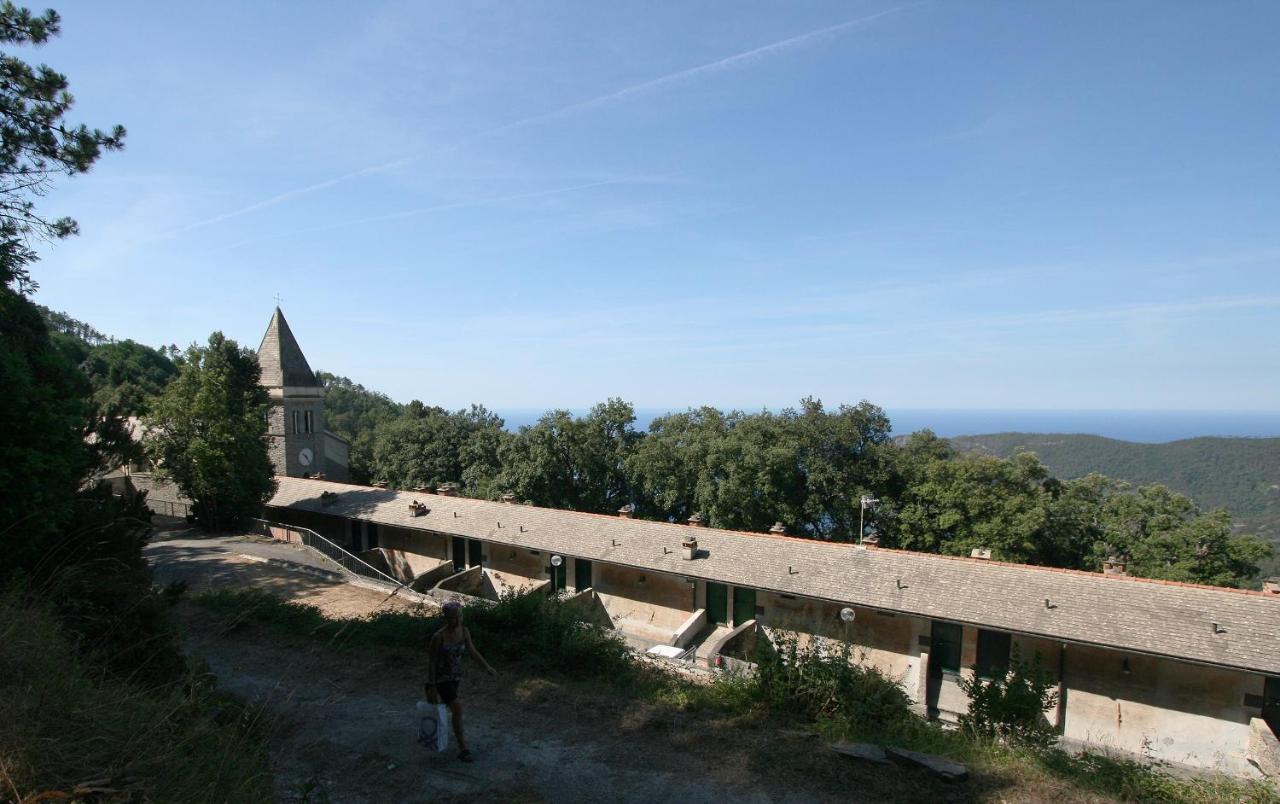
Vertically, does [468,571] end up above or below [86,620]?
below

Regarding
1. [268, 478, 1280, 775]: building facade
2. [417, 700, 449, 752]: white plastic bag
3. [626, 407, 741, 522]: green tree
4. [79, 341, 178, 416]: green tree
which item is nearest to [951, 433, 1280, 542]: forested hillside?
[626, 407, 741, 522]: green tree

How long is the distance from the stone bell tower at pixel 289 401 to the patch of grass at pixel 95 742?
3755 centimetres

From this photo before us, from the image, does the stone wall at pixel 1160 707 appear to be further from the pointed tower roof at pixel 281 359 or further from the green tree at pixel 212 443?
the pointed tower roof at pixel 281 359

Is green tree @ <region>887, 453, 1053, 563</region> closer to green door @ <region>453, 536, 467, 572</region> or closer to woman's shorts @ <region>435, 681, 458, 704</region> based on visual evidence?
green door @ <region>453, 536, 467, 572</region>

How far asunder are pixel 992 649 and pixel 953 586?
5.51 feet

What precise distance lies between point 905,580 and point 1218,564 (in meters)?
18.6

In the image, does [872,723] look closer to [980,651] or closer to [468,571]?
[980,651]

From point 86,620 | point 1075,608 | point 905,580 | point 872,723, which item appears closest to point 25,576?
point 86,620

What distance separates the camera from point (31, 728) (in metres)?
3.38

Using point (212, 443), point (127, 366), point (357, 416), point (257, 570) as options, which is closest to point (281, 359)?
point (212, 443)

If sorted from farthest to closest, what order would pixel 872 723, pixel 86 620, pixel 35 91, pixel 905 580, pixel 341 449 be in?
pixel 341 449 → pixel 905 580 → pixel 35 91 → pixel 872 723 → pixel 86 620

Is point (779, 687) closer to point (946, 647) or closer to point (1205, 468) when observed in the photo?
point (946, 647)

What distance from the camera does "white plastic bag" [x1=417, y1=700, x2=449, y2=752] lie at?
664 centimetres

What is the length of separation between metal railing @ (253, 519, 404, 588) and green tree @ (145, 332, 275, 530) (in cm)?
158
